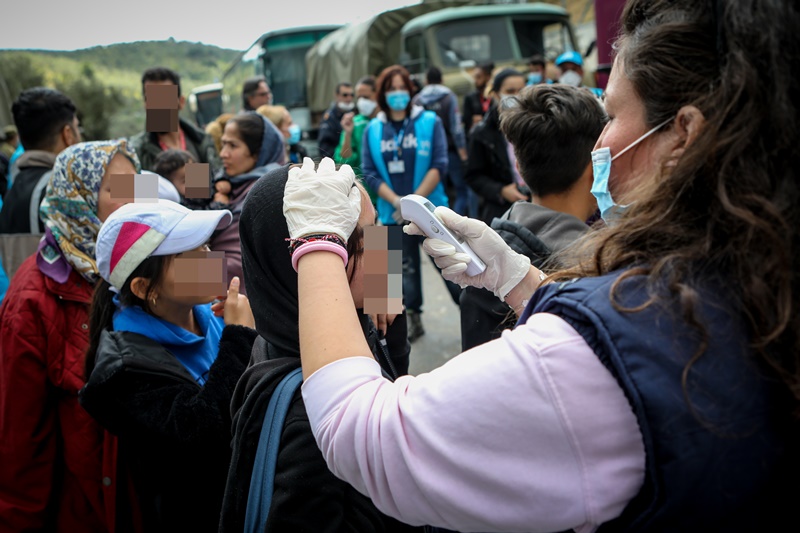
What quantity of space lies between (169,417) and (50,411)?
81 centimetres

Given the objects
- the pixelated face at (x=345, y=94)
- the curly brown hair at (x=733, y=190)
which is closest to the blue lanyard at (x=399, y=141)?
the pixelated face at (x=345, y=94)

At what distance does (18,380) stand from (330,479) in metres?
1.58

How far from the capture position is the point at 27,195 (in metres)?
3.51

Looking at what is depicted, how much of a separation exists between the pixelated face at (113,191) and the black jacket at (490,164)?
2914 mm

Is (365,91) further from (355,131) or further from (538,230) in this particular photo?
(538,230)

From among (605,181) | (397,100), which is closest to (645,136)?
(605,181)

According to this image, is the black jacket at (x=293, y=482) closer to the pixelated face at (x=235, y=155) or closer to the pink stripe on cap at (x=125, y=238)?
the pink stripe on cap at (x=125, y=238)

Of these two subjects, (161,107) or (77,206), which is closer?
(77,206)

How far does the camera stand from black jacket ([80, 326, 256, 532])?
197 cm

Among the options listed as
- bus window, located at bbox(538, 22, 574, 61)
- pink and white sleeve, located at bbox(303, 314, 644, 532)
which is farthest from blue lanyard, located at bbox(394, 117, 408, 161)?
bus window, located at bbox(538, 22, 574, 61)

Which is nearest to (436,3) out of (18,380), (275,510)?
(18,380)

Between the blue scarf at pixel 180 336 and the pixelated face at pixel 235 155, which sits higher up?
the pixelated face at pixel 235 155

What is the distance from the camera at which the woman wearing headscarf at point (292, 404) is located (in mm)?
1374

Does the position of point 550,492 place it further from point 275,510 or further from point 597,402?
point 275,510
